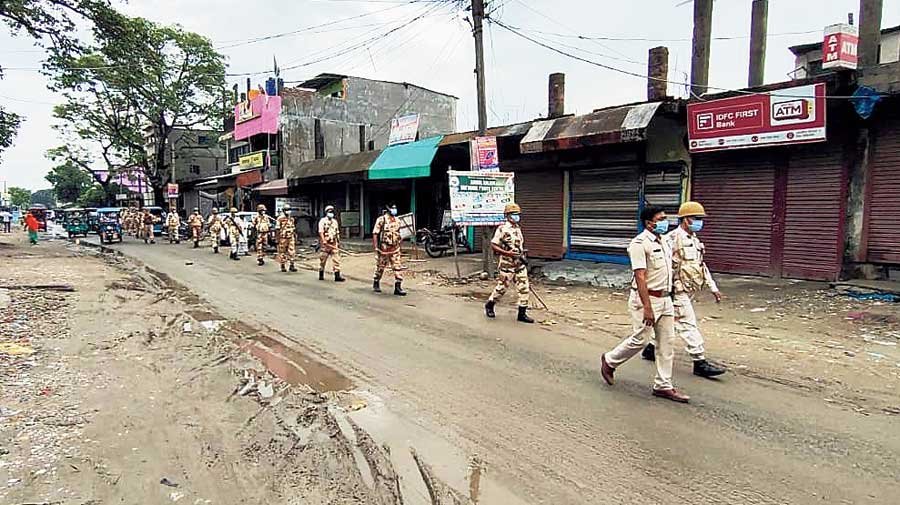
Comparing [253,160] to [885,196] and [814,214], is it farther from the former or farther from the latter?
[885,196]

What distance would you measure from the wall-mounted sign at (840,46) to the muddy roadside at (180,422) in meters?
9.19

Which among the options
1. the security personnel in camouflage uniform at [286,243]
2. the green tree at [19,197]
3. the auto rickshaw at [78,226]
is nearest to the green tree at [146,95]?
the auto rickshaw at [78,226]

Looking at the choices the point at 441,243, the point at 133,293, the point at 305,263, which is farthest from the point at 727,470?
the point at 305,263

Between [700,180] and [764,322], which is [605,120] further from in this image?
[764,322]

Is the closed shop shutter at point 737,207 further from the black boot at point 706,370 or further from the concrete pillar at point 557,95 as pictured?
the black boot at point 706,370

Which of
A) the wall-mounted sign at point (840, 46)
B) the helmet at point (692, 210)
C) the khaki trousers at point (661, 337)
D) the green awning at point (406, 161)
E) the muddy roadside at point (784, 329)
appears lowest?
the muddy roadside at point (784, 329)

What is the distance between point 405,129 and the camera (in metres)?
21.5

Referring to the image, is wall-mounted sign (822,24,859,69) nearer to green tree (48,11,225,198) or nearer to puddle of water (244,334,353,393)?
puddle of water (244,334,353,393)

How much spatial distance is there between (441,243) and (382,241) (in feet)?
20.7

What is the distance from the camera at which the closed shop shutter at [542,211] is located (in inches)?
609

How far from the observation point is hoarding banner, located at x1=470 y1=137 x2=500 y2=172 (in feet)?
42.3

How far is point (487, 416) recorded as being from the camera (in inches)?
184

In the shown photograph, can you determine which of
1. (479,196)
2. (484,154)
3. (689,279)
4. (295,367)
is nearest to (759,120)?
(484,154)

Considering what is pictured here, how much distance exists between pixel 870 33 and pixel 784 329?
18.2 feet
